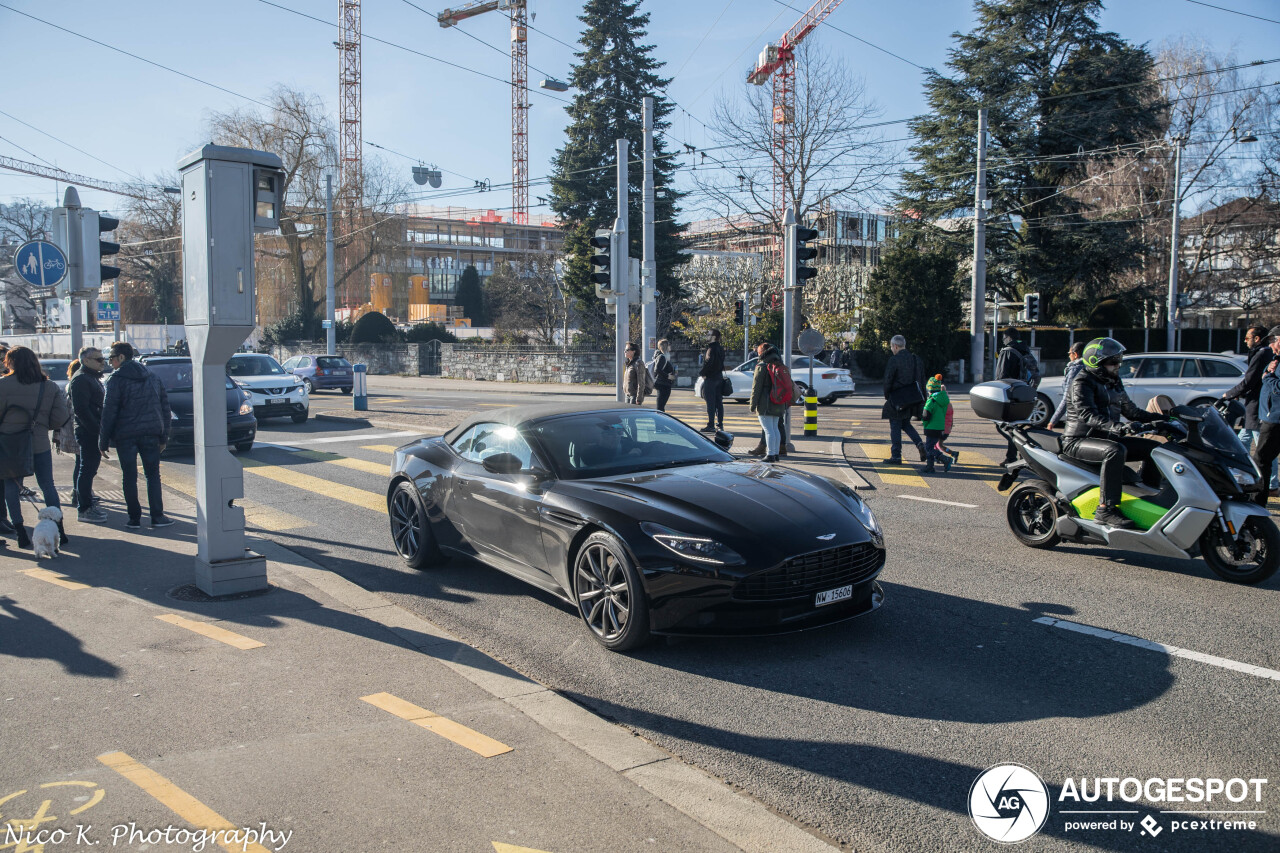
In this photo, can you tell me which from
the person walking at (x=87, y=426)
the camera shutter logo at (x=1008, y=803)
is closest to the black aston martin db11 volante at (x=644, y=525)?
the camera shutter logo at (x=1008, y=803)

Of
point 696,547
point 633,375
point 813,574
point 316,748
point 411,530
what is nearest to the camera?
point 316,748

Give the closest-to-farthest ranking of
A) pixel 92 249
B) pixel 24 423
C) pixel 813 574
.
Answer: pixel 813 574 → pixel 24 423 → pixel 92 249

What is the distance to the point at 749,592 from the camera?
475 centimetres

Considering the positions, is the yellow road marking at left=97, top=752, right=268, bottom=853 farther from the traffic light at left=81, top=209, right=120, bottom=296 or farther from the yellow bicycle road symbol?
the traffic light at left=81, top=209, right=120, bottom=296

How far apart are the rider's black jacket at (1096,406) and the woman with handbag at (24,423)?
8.57m

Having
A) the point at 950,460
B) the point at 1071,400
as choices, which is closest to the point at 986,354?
the point at 950,460

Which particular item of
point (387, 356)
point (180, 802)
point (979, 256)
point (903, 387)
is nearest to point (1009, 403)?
point (903, 387)

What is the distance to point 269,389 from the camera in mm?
19031

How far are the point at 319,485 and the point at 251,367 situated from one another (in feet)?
32.8

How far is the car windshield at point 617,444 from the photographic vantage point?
5945mm

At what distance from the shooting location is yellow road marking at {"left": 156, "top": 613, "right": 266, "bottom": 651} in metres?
5.23

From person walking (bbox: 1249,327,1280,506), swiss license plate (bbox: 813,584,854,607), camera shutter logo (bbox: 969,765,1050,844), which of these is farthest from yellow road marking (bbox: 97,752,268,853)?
person walking (bbox: 1249,327,1280,506)

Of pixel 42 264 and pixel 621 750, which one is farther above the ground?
pixel 42 264

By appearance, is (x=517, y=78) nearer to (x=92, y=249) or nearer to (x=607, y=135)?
(x=607, y=135)
